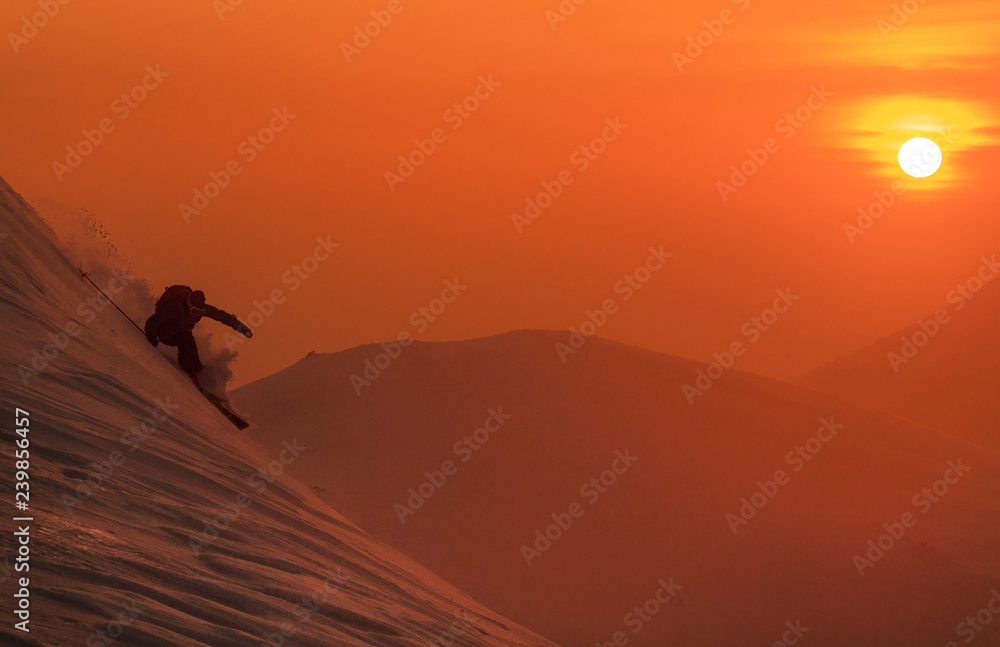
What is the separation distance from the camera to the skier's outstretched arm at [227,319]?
10422 millimetres

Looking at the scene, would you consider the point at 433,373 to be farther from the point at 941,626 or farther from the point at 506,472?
the point at 941,626

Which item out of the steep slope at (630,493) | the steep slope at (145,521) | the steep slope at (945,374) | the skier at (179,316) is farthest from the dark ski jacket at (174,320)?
the steep slope at (945,374)

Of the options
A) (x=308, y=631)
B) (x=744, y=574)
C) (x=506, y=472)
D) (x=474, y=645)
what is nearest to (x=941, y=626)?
(x=744, y=574)

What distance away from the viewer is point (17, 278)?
7.80 m

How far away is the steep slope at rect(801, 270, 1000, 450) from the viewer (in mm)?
65938

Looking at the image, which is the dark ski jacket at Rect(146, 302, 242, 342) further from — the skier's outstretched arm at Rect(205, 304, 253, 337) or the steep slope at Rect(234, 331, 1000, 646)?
the steep slope at Rect(234, 331, 1000, 646)

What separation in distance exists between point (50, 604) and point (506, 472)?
47.2ft

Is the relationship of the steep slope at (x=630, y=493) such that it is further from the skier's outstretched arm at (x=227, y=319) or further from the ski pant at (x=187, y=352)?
the skier's outstretched arm at (x=227, y=319)

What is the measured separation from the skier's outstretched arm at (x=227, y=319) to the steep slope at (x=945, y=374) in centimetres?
5022

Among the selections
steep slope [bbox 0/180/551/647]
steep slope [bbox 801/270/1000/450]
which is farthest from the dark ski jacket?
steep slope [bbox 801/270/1000/450]

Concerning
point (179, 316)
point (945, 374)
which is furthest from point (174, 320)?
point (945, 374)

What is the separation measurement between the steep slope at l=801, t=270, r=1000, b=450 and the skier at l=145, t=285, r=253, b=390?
50339 millimetres

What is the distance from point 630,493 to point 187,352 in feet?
32.7

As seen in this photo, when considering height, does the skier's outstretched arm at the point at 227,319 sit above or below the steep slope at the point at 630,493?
below
